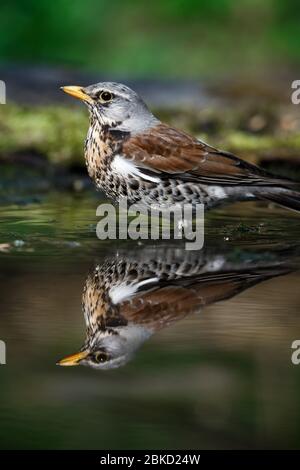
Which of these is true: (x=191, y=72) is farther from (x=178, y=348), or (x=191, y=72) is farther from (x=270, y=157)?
(x=178, y=348)

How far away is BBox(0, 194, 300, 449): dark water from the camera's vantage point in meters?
3.18

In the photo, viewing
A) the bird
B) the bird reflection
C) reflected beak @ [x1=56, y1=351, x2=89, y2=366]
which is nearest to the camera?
reflected beak @ [x1=56, y1=351, x2=89, y2=366]

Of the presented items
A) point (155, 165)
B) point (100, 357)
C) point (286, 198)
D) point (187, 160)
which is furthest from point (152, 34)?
point (100, 357)

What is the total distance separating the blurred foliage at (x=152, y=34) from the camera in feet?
43.1

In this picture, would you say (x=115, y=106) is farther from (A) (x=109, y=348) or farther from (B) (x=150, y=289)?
(A) (x=109, y=348)

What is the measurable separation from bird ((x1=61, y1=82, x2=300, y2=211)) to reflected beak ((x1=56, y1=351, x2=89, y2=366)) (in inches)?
115

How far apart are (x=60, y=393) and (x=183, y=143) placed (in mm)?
3897

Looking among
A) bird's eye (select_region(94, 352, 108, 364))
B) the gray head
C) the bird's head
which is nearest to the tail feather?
the gray head

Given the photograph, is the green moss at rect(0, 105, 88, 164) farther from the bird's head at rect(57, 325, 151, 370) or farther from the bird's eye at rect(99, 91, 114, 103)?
the bird's head at rect(57, 325, 151, 370)

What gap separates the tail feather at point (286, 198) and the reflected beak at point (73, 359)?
316cm

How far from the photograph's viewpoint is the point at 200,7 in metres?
13.6

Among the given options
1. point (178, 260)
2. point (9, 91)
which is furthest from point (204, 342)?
point (9, 91)

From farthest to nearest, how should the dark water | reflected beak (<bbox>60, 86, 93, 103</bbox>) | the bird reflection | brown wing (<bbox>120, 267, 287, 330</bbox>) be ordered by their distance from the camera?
reflected beak (<bbox>60, 86, 93, 103</bbox>), brown wing (<bbox>120, 267, 287, 330</bbox>), the bird reflection, the dark water

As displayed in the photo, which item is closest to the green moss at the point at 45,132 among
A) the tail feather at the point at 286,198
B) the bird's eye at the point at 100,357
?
the tail feather at the point at 286,198
